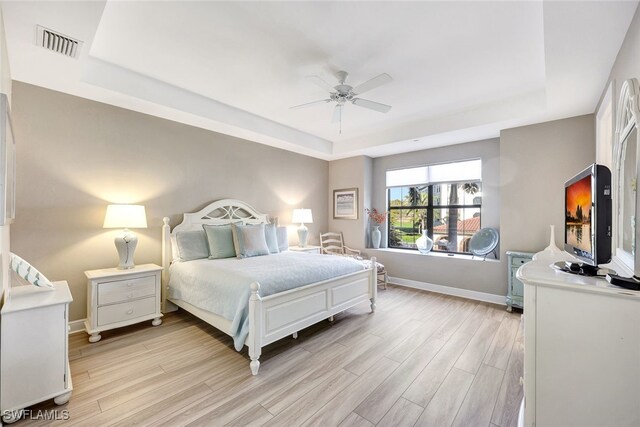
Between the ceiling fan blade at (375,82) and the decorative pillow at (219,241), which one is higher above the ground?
the ceiling fan blade at (375,82)

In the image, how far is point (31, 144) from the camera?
105 inches

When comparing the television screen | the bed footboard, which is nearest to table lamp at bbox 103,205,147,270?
the bed footboard

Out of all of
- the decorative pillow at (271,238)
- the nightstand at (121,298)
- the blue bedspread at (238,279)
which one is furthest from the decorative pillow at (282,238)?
the nightstand at (121,298)

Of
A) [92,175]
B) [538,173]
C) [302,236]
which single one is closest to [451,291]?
[538,173]

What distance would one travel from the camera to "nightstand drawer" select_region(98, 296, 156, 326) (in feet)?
8.98

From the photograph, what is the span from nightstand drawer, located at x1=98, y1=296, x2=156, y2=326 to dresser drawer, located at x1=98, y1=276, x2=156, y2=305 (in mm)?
55

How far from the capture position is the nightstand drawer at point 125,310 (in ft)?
8.98

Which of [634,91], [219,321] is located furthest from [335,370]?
[634,91]

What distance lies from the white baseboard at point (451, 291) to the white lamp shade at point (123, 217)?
4077 mm

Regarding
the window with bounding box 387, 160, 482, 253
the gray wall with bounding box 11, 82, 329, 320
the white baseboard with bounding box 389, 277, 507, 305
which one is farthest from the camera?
the window with bounding box 387, 160, 482, 253

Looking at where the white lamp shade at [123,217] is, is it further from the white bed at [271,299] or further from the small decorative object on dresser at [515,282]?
the small decorative object on dresser at [515,282]

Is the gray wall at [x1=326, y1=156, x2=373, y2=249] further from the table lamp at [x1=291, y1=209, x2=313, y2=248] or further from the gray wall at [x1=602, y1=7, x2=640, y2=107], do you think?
the gray wall at [x1=602, y1=7, x2=640, y2=107]

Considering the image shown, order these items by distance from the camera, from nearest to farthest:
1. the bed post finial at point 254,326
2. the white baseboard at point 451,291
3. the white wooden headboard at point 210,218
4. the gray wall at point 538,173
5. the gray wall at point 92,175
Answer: the bed post finial at point 254,326 < the gray wall at point 92,175 < the gray wall at point 538,173 < the white wooden headboard at point 210,218 < the white baseboard at point 451,291

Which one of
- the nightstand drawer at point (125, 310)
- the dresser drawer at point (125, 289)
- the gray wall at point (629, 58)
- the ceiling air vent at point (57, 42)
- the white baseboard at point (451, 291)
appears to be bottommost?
the white baseboard at point (451, 291)
